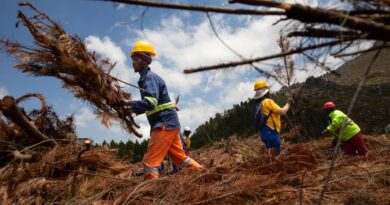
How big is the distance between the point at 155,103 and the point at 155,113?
19 cm

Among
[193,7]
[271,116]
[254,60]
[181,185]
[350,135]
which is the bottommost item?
[181,185]

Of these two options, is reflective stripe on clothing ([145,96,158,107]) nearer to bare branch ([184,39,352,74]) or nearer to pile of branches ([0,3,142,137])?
pile of branches ([0,3,142,137])

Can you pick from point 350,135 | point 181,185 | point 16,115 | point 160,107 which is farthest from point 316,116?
point 16,115

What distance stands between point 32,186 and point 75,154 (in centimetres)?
95

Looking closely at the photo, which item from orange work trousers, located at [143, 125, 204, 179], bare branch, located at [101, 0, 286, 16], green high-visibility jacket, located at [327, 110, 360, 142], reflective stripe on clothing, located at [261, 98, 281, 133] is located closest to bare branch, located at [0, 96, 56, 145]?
orange work trousers, located at [143, 125, 204, 179]

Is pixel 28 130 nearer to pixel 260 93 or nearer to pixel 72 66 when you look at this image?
pixel 72 66

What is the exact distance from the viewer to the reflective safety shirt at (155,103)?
4.31 m

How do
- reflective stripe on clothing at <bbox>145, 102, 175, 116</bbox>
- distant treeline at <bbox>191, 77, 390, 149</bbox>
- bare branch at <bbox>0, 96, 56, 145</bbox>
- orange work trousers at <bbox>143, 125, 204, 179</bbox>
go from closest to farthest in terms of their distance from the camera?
bare branch at <bbox>0, 96, 56, 145</bbox> < orange work trousers at <bbox>143, 125, 204, 179</bbox> < reflective stripe on clothing at <bbox>145, 102, 175, 116</bbox> < distant treeline at <bbox>191, 77, 390, 149</bbox>

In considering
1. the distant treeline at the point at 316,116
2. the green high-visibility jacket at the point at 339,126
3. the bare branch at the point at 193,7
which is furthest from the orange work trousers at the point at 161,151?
the distant treeline at the point at 316,116

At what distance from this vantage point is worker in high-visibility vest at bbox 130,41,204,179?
4289 mm

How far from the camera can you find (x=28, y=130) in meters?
3.96

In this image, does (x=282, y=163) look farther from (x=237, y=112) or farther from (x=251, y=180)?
(x=237, y=112)

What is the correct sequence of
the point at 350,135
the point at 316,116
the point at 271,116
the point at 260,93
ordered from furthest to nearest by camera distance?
the point at 316,116
the point at 350,135
the point at 260,93
the point at 271,116

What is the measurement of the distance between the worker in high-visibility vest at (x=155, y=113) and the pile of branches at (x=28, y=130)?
986 mm
